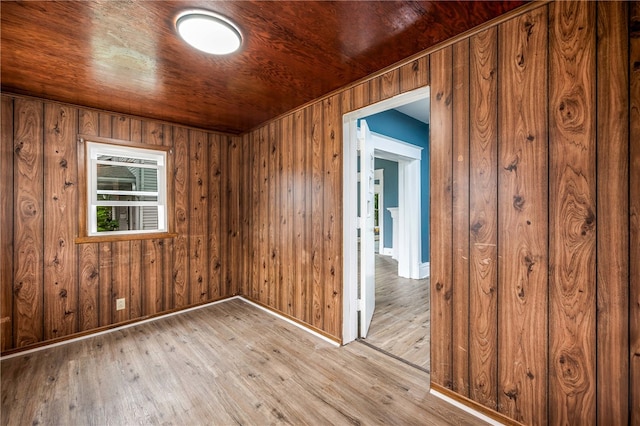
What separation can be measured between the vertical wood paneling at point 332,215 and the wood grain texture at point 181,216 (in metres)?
1.92

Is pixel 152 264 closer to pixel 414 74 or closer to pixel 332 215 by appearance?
pixel 332 215

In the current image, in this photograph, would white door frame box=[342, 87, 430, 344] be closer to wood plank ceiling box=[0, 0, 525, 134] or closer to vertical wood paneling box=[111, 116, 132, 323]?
wood plank ceiling box=[0, 0, 525, 134]

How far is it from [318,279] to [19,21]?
271 cm

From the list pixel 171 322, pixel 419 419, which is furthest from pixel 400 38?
pixel 171 322

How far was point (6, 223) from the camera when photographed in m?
2.48

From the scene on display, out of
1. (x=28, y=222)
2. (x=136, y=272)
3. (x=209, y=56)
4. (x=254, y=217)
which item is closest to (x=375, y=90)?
(x=209, y=56)

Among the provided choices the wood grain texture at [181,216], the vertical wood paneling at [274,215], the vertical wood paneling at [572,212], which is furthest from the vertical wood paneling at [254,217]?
the vertical wood paneling at [572,212]

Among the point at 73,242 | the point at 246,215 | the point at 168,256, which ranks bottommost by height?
the point at 168,256

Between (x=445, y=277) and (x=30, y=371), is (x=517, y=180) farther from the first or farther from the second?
(x=30, y=371)

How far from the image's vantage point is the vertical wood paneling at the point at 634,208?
4.08ft

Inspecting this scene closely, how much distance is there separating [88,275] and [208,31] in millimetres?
2728

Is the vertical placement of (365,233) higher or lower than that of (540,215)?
lower

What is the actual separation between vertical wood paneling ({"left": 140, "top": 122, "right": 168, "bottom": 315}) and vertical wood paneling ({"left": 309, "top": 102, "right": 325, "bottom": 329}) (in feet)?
6.16

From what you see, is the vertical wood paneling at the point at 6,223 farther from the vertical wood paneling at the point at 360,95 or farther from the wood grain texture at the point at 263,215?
the vertical wood paneling at the point at 360,95
